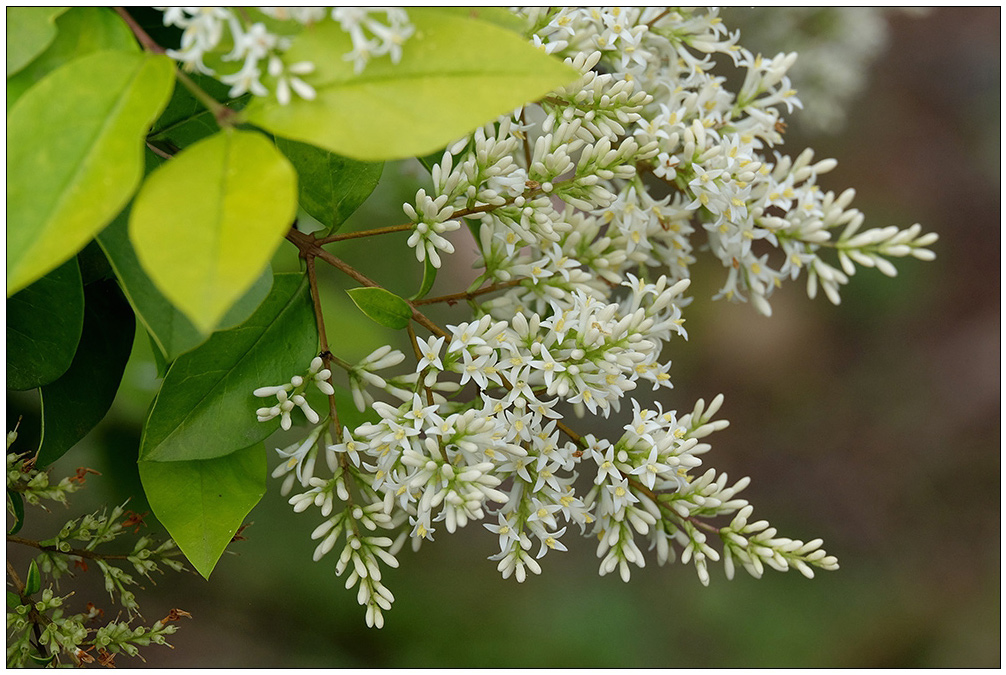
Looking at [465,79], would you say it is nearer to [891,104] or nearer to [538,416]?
[538,416]

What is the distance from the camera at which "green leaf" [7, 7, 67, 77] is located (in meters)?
0.42

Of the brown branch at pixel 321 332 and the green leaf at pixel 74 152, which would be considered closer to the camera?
the green leaf at pixel 74 152

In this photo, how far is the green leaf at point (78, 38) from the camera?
43cm

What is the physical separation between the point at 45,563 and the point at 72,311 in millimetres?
232

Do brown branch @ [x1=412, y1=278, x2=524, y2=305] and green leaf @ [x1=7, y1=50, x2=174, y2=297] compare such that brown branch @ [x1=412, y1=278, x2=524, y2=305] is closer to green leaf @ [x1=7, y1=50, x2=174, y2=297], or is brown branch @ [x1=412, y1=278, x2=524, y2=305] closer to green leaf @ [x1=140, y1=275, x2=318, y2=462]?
green leaf @ [x1=140, y1=275, x2=318, y2=462]

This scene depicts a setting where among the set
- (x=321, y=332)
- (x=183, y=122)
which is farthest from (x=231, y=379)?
(x=183, y=122)

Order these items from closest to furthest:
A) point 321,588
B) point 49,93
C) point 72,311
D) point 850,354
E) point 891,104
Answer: point 49,93 < point 72,311 < point 321,588 < point 850,354 < point 891,104

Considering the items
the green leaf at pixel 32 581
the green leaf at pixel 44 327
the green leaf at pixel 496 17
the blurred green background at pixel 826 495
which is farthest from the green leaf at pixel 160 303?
the blurred green background at pixel 826 495

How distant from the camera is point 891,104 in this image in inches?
111

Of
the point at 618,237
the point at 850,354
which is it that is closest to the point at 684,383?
the point at 850,354

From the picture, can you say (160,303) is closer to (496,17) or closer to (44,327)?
(44,327)

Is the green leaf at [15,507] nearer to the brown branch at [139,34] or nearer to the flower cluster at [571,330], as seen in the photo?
the flower cluster at [571,330]

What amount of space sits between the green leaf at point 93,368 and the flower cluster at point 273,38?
10.8 inches

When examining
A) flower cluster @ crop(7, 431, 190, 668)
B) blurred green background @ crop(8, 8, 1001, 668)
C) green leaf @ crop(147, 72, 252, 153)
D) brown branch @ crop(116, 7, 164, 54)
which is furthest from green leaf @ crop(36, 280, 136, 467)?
blurred green background @ crop(8, 8, 1001, 668)
